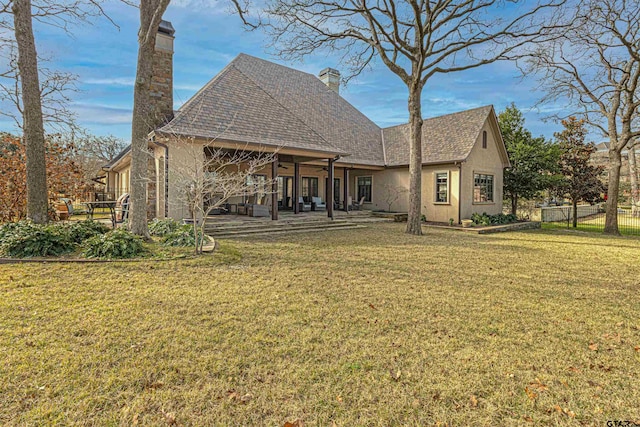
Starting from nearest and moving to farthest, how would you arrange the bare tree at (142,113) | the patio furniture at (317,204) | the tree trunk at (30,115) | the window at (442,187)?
the tree trunk at (30,115)
the bare tree at (142,113)
the window at (442,187)
the patio furniture at (317,204)

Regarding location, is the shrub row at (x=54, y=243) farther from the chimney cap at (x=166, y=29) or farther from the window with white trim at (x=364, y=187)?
the window with white trim at (x=364, y=187)

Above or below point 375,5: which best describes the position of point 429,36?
below

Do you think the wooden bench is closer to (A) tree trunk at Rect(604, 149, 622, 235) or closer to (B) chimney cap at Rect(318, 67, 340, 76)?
(A) tree trunk at Rect(604, 149, 622, 235)

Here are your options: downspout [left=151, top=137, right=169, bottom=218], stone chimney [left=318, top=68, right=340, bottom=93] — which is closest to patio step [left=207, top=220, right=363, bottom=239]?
downspout [left=151, top=137, right=169, bottom=218]

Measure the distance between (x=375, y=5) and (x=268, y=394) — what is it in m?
13.1

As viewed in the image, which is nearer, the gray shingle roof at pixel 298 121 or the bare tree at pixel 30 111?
the bare tree at pixel 30 111

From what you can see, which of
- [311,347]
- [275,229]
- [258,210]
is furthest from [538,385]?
[258,210]

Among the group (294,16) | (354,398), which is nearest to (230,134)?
(294,16)

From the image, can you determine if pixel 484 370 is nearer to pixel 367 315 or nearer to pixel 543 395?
pixel 543 395

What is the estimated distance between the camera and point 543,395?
248cm

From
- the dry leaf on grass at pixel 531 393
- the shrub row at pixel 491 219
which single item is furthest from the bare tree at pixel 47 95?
the shrub row at pixel 491 219

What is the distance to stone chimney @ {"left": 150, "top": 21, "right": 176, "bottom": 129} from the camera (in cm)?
1116

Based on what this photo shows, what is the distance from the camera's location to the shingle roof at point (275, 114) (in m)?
10.7

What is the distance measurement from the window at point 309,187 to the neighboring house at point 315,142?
0.06 meters
